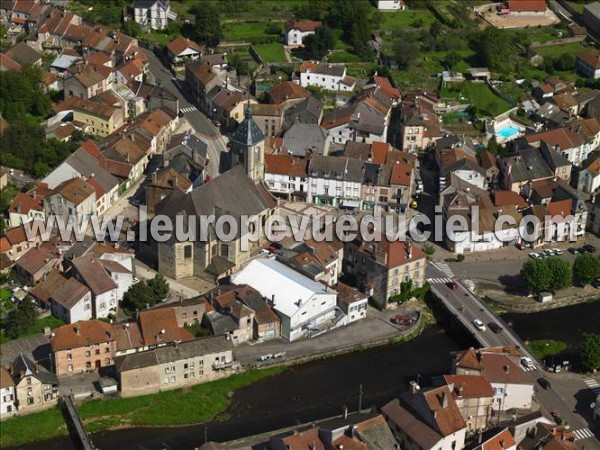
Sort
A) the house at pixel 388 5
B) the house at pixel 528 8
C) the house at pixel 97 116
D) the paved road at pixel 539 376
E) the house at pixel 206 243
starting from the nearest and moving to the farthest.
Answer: the paved road at pixel 539 376 < the house at pixel 206 243 < the house at pixel 97 116 < the house at pixel 388 5 < the house at pixel 528 8

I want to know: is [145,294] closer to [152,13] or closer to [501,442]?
[501,442]

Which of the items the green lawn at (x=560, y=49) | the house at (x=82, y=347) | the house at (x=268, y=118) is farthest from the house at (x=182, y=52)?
the house at (x=82, y=347)

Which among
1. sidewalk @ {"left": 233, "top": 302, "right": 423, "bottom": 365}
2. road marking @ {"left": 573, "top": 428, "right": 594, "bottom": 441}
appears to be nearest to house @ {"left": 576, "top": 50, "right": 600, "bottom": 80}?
sidewalk @ {"left": 233, "top": 302, "right": 423, "bottom": 365}

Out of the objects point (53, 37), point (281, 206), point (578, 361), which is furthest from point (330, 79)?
point (578, 361)

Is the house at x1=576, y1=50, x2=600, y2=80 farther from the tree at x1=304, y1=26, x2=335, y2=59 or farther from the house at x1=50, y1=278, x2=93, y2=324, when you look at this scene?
the house at x1=50, y1=278, x2=93, y2=324

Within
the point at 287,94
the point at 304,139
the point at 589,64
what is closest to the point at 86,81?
the point at 287,94

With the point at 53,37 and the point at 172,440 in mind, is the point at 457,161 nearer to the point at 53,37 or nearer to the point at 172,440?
the point at 172,440

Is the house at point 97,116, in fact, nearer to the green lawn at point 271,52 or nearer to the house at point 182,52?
the house at point 182,52
